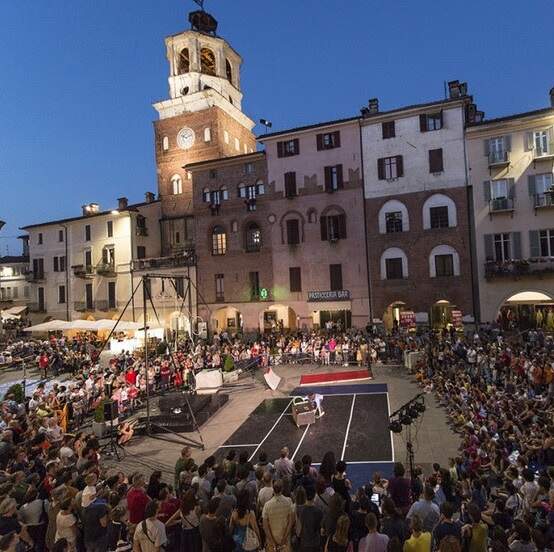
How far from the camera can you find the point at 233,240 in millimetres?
40062

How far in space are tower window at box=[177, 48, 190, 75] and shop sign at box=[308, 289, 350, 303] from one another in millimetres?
30251

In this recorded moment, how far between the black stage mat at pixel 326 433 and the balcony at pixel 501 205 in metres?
17.6

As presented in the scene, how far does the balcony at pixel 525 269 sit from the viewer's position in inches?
1160

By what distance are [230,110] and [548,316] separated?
123ft

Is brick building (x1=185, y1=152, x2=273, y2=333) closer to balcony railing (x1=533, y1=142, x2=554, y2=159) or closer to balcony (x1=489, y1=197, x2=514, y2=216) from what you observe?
balcony (x1=489, y1=197, x2=514, y2=216)

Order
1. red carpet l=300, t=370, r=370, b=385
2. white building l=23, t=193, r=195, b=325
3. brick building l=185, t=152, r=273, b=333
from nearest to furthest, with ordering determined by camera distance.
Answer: red carpet l=300, t=370, r=370, b=385, brick building l=185, t=152, r=273, b=333, white building l=23, t=193, r=195, b=325

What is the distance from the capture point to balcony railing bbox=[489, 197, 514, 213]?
30.3 m

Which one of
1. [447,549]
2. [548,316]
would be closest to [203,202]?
[548,316]

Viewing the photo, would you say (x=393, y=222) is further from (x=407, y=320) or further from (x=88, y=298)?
(x=88, y=298)

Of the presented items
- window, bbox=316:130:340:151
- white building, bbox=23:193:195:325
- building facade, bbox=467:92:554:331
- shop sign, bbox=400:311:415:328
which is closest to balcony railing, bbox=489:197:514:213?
building facade, bbox=467:92:554:331

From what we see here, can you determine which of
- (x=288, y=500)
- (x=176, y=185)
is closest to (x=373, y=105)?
(x=176, y=185)

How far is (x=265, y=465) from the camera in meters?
8.87

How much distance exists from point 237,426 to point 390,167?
80.4 ft

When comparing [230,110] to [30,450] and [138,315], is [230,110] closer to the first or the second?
[138,315]
